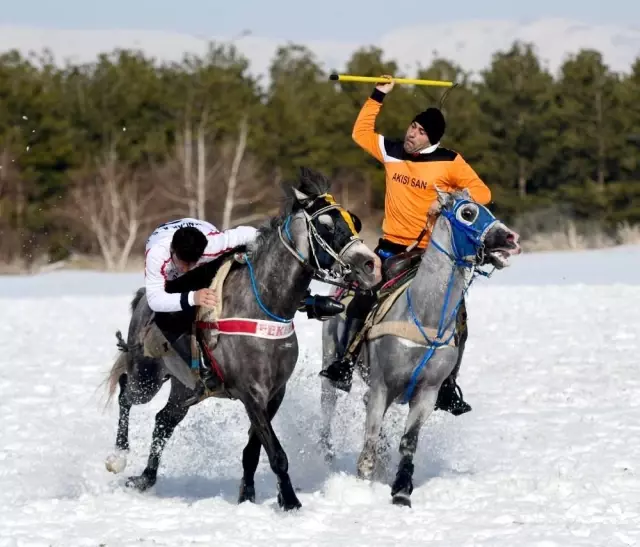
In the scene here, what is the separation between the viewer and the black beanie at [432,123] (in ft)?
27.0

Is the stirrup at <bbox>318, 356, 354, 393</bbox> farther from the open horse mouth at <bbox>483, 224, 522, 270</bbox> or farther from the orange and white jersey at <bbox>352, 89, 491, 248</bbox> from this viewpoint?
the open horse mouth at <bbox>483, 224, 522, 270</bbox>

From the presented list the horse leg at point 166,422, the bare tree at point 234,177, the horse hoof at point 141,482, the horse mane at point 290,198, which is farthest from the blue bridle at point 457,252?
the bare tree at point 234,177

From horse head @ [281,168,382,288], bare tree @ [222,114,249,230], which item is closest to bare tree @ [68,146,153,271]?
bare tree @ [222,114,249,230]

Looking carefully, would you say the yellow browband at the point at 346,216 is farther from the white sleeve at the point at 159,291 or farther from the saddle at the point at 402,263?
the saddle at the point at 402,263

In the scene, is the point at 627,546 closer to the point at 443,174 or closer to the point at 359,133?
the point at 443,174

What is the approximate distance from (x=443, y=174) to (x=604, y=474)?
7.60 ft

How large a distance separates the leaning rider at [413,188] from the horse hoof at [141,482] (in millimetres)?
1404

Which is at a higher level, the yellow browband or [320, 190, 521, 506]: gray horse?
the yellow browband

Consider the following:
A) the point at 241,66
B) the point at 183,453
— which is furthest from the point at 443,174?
the point at 241,66

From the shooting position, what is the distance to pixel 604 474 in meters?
8.08

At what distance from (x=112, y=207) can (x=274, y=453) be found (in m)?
33.7

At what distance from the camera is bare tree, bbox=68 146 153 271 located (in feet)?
127

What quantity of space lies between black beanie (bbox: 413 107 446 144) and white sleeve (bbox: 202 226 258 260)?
4.84 ft

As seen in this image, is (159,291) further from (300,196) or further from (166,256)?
(300,196)
